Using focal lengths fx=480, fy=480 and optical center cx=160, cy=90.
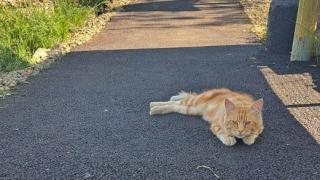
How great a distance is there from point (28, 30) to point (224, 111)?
19.3ft

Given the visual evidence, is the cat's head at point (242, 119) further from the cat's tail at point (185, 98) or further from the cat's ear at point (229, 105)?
the cat's tail at point (185, 98)

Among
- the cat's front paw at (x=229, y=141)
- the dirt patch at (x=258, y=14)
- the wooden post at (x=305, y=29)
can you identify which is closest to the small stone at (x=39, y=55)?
the dirt patch at (x=258, y=14)

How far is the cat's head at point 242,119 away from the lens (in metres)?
4.35

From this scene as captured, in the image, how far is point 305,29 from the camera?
7.39 meters

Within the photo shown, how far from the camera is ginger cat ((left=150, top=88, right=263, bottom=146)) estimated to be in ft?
14.4

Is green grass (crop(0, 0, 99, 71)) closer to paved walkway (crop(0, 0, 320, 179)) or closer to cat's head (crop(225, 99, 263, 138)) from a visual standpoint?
paved walkway (crop(0, 0, 320, 179))

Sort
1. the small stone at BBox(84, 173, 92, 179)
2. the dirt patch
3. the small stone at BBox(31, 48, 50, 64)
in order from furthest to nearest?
the dirt patch
the small stone at BBox(31, 48, 50, 64)
the small stone at BBox(84, 173, 92, 179)

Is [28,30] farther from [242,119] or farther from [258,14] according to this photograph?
[242,119]

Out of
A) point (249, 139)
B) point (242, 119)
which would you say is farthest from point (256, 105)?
point (249, 139)

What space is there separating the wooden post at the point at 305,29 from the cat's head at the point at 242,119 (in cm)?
333

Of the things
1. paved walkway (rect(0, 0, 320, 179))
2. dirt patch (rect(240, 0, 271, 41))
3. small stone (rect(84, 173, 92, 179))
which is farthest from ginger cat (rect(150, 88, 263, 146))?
dirt patch (rect(240, 0, 271, 41))

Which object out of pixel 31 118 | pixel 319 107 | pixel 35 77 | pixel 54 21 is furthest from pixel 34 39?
pixel 319 107

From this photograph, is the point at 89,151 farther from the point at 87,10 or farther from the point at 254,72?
the point at 87,10

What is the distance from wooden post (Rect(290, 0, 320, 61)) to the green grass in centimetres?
443
